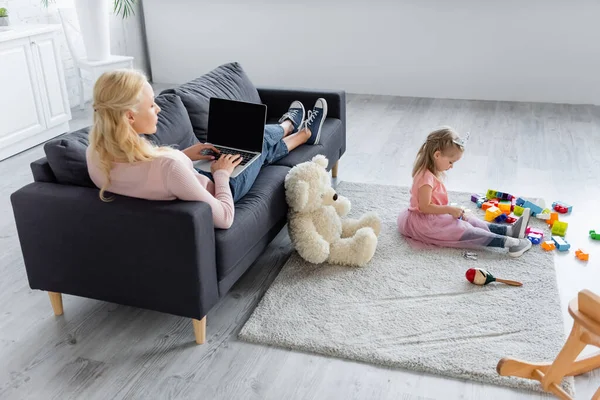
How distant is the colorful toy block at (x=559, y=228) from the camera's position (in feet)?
9.52

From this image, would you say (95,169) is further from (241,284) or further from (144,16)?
(144,16)

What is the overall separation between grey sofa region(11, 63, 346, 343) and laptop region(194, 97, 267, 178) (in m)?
0.29

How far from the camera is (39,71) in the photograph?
425cm

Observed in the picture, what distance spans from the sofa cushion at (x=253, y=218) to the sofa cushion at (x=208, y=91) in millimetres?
456

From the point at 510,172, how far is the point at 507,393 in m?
2.06

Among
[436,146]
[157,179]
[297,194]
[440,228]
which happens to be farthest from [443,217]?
[157,179]

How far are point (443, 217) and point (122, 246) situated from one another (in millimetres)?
1483

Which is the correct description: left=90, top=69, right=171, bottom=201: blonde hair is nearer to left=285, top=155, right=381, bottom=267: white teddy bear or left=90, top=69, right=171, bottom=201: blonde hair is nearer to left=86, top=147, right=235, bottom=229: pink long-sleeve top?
left=86, top=147, right=235, bottom=229: pink long-sleeve top

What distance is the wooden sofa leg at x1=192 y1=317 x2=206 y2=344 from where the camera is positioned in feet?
7.11

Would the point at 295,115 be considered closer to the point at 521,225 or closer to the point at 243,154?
the point at 243,154

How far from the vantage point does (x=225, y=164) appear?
7.79 feet

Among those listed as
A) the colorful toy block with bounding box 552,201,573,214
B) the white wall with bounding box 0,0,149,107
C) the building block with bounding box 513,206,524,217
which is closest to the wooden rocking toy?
the building block with bounding box 513,206,524,217

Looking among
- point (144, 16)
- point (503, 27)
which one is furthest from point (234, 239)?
point (144, 16)

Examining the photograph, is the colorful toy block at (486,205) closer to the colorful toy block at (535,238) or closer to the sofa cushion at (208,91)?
the colorful toy block at (535,238)
